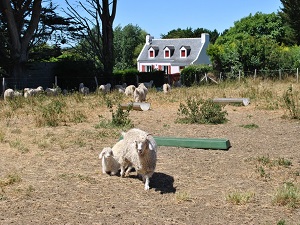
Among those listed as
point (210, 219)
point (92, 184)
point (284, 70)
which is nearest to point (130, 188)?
point (92, 184)

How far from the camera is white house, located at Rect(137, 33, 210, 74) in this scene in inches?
2677

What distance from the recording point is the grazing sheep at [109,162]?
8469 millimetres

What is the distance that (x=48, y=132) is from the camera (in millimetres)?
13031

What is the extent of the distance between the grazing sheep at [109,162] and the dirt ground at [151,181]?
18 centimetres

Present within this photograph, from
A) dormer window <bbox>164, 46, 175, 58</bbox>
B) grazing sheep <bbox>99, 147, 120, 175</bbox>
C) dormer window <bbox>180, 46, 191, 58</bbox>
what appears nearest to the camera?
grazing sheep <bbox>99, 147, 120, 175</bbox>

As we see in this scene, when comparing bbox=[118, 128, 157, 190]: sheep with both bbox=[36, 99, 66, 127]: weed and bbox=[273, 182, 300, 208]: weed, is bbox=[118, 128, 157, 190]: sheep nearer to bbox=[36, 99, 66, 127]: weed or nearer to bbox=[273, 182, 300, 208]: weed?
bbox=[273, 182, 300, 208]: weed

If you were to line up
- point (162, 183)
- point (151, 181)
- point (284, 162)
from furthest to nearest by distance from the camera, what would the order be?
point (284, 162) → point (151, 181) → point (162, 183)

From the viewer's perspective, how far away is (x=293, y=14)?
51.6m

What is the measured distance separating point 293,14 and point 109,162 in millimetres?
47568

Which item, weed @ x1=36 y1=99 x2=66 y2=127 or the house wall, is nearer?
weed @ x1=36 y1=99 x2=66 y2=127

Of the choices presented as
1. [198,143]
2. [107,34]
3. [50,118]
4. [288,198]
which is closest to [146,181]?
[288,198]

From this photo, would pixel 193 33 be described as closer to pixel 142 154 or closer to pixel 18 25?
pixel 18 25

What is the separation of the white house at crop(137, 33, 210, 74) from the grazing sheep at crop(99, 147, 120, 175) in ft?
191

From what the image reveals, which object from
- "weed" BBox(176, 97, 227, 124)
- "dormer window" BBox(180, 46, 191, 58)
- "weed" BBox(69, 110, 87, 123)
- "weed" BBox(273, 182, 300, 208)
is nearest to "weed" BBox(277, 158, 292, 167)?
"weed" BBox(273, 182, 300, 208)
